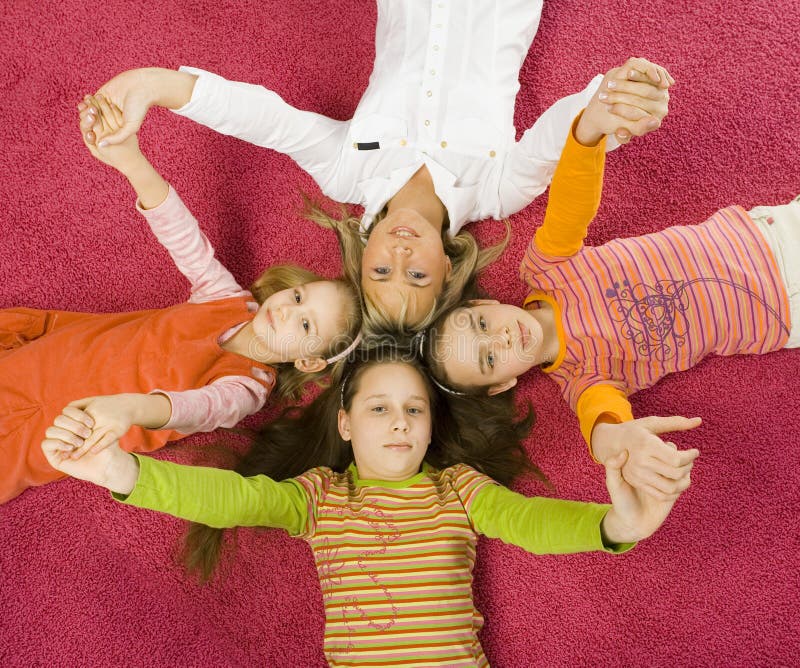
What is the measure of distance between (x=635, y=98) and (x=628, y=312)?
406 mm

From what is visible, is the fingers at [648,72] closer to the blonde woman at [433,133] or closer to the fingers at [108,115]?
the blonde woman at [433,133]

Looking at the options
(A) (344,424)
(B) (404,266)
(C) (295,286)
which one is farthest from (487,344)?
(C) (295,286)

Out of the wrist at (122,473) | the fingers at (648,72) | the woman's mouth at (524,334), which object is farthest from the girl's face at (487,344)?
the wrist at (122,473)

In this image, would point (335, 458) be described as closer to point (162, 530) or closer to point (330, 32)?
point (162, 530)

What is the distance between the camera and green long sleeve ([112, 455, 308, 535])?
972mm

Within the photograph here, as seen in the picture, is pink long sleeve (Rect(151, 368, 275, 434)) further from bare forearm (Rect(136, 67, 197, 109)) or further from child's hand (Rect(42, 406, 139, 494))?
bare forearm (Rect(136, 67, 197, 109))

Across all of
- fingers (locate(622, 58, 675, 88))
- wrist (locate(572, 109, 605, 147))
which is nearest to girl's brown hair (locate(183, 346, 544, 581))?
wrist (locate(572, 109, 605, 147))

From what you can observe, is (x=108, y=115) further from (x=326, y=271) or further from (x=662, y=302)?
(x=662, y=302)

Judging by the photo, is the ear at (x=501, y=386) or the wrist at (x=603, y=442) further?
the ear at (x=501, y=386)

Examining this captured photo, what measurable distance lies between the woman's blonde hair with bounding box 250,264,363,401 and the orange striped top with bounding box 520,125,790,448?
14.1 inches

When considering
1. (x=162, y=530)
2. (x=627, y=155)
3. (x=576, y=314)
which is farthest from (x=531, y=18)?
(x=162, y=530)

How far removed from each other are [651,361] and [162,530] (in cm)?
101

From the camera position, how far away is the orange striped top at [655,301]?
1.21 m

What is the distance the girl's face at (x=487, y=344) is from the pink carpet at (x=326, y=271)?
0.23m
